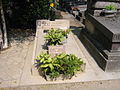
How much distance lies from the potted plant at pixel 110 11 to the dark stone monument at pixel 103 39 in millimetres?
224

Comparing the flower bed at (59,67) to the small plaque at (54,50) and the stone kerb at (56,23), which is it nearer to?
the small plaque at (54,50)

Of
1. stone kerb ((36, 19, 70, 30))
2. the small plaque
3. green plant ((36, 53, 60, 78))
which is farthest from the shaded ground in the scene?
the small plaque

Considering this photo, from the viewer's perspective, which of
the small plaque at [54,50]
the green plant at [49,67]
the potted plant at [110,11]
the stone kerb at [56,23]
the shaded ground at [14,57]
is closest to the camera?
the green plant at [49,67]

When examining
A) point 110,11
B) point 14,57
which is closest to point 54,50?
point 14,57

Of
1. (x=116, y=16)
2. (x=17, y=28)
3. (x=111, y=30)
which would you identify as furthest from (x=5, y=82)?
(x=17, y=28)

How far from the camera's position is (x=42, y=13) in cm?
1068

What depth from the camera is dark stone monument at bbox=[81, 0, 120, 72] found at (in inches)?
208

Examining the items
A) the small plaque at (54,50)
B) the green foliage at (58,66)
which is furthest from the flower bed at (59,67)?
the small plaque at (54,50)

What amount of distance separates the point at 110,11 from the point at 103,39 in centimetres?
192

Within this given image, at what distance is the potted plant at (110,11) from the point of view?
23.9 feet

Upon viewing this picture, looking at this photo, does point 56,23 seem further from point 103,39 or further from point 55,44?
point 103,39

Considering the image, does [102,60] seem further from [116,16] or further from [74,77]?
[116,16]

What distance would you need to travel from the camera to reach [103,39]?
6.07 meters

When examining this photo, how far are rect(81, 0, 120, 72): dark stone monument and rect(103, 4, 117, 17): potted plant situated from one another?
224mm
